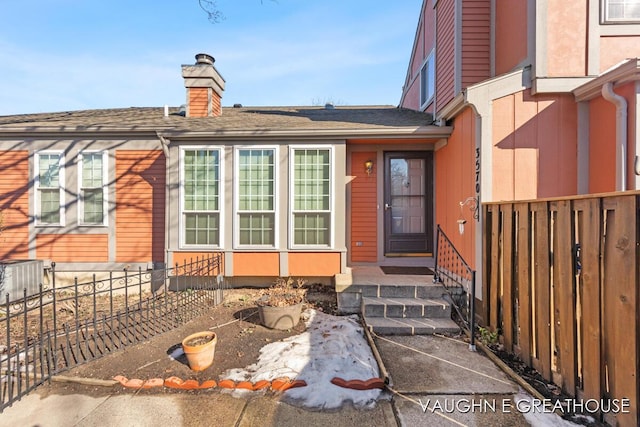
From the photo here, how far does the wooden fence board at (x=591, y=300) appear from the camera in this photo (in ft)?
8.54

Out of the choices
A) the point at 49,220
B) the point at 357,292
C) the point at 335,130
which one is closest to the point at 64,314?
the point at 49,220

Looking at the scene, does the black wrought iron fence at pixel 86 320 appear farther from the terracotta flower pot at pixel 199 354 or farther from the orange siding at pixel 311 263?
the orange siding at pixel 311 263

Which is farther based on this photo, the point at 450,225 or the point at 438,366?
the point at 450,225

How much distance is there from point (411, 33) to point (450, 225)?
25.8 ft

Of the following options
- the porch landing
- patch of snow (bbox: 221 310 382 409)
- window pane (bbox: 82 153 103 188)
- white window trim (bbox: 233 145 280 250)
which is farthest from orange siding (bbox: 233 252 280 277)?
window pane (bbox: 82 153 103 188)

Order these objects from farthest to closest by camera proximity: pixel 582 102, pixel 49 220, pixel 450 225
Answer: pixel 49 220, pixel 450 225, pixel 582 102

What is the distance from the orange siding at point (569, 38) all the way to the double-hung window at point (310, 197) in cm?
397

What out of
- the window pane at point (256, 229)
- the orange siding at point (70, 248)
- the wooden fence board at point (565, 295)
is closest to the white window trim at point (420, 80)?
the window pane at point (256, 229)

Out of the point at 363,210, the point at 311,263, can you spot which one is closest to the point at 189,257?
the point at 311,263

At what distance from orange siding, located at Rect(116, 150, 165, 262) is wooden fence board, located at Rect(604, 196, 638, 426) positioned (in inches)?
290

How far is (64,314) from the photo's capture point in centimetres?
534

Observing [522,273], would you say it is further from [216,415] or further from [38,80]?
[38,80]

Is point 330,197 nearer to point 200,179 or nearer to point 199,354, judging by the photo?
point 200,179

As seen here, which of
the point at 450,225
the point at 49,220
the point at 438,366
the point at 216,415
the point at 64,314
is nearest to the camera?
the point at 216,415
